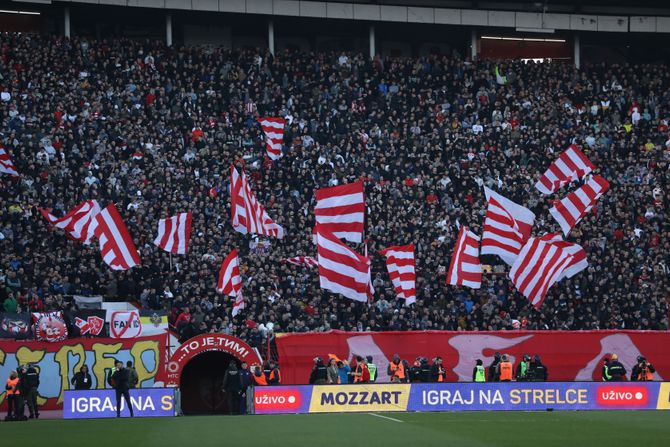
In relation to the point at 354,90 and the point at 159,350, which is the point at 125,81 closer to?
the point at 354,90

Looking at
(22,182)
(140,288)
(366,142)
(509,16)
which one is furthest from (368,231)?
(509,16)

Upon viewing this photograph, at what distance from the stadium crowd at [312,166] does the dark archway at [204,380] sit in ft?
4.99

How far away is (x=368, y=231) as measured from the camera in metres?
46.8

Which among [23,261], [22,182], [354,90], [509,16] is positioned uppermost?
[509,16]

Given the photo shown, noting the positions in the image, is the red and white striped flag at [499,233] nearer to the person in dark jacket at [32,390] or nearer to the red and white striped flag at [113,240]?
the red and white striped flag at [113,240]

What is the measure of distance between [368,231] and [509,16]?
19373 mm

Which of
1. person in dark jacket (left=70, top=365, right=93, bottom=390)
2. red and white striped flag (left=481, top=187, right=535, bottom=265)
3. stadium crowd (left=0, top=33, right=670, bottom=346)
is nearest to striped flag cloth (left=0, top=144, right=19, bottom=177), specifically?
stadium crowd (left=0, top=33, right=670, bottom=346)

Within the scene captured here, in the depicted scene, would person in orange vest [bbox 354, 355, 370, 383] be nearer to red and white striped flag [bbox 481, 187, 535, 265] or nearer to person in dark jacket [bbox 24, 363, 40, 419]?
red and white striped flag [bbox 481, 187, 535, 265]

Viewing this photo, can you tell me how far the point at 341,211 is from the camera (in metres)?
37.7

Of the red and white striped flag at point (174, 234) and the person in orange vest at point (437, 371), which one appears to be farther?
the red and white striped flag at point (174, 234)

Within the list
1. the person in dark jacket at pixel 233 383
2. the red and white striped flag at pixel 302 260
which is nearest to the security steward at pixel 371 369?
the person in dark jacket at pixel 233 383

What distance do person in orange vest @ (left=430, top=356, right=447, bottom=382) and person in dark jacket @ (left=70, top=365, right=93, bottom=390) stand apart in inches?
411

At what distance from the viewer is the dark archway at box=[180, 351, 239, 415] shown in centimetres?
4100

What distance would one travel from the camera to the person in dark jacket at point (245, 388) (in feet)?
114
